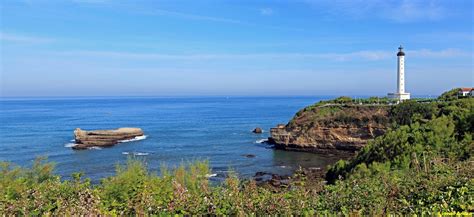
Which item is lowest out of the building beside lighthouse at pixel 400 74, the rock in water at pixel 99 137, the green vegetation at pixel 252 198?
the rock in water at pixel 99 137

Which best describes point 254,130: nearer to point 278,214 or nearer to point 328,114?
point 328,114

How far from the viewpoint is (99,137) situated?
155ft

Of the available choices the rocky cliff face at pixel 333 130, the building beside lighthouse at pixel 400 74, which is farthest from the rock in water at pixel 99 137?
the building beside lighthouse at pixel 400 74

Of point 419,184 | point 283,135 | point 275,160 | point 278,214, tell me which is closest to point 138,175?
point 278,214

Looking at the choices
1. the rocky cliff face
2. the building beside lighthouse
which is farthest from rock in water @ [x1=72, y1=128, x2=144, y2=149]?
the building beside lighthouse

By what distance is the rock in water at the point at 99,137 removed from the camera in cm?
4519

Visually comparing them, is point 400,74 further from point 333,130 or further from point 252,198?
point 252,198

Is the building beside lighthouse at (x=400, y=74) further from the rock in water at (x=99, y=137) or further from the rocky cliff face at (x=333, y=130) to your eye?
the rock in water at (x=99, y=137)

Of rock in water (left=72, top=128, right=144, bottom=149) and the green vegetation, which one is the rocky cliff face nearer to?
rock in water (left=72, top=128, right=144, bottom=149)

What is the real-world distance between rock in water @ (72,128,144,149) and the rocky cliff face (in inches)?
787

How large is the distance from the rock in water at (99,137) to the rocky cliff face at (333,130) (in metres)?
20.0

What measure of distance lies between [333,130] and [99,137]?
28447 mm

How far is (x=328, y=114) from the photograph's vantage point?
1804 inches

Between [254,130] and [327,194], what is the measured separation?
53.0 m
